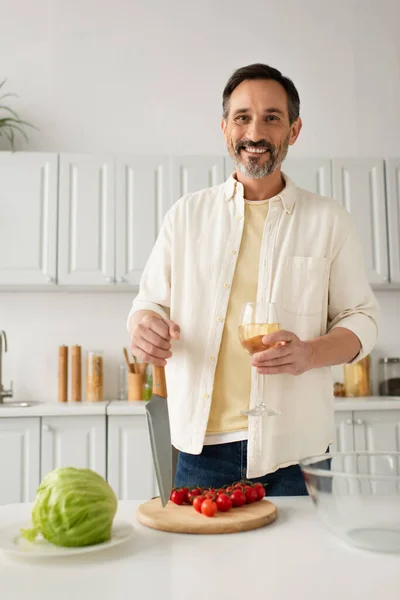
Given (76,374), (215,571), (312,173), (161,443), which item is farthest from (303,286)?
(76,374)

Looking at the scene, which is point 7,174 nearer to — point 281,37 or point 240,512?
point 281,37

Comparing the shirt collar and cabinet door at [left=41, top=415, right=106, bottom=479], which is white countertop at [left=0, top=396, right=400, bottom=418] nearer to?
cabinet door at [left=41, top=415, right=106, bottom=479]

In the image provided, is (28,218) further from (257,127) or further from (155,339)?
(155,339)

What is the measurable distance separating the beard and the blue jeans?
2.32 ft

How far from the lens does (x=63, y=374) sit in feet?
10.9

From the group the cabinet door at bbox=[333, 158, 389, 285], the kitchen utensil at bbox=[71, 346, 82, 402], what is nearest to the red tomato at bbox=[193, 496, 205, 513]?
the kitchen utensil at bbox=[71, 346, 82, 402]

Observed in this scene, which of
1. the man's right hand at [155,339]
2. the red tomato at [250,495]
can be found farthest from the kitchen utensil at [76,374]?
the red tomato at [250,495]

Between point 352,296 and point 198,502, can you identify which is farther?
point 352,296

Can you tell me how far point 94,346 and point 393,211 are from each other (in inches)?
71.9

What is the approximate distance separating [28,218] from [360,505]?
2.71 meters

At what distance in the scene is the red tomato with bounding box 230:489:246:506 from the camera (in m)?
0.99

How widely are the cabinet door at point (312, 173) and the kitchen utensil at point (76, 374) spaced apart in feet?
4.93

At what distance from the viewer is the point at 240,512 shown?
959 millimetres

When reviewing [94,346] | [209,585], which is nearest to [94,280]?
[94,346]
